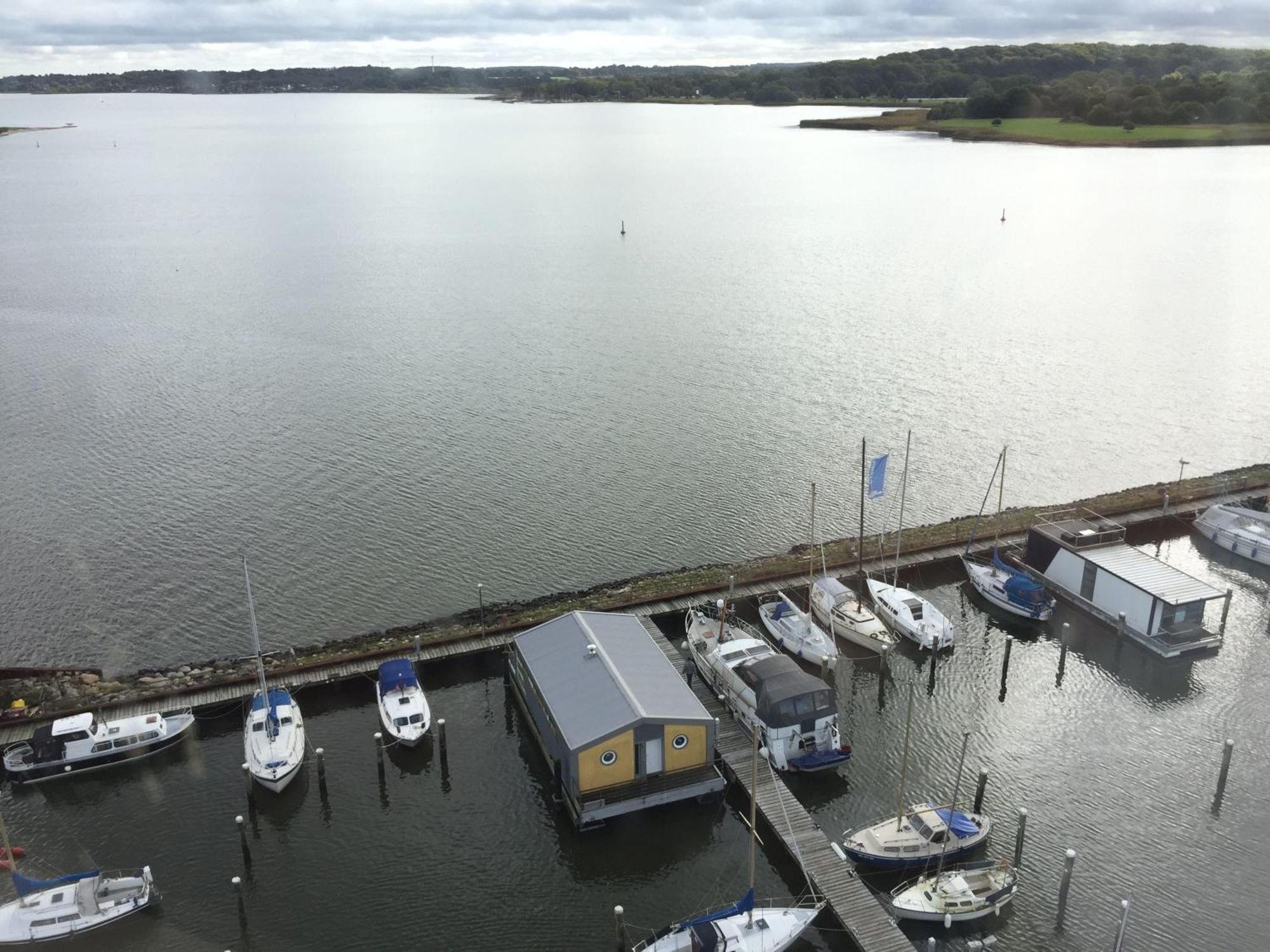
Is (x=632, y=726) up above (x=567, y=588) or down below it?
above

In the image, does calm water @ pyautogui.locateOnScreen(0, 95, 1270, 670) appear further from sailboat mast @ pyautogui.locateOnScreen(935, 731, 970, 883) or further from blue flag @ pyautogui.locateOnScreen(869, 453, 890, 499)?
sailboat mast @ pyautogui.locateOnScreen(935, 731, 970, 883)

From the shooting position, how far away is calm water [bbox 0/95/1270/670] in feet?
152

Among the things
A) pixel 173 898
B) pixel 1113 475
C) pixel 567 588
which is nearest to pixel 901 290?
pixel 1113 475

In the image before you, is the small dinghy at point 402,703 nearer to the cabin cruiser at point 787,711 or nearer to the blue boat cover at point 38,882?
the blue boat cover at point 38,882

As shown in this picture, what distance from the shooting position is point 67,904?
2502 cm

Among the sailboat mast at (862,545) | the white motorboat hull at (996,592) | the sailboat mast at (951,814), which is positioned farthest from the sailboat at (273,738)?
the white motorboat hull at (996,592)

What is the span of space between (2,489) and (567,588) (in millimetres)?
35789

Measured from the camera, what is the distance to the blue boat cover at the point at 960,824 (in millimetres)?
26875

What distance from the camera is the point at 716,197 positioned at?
167000 millimetres

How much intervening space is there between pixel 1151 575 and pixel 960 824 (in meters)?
17.8

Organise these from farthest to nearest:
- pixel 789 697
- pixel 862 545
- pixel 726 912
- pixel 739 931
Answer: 1. pixel 862 545
2. pixel 789 697
3. pixel 726 912
4. pixel 739 931

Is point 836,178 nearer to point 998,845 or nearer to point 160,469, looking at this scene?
point 160,469

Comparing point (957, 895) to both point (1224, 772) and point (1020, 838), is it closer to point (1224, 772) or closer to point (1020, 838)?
point (1020, 838)

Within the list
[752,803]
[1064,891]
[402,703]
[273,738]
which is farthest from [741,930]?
[273,738]
